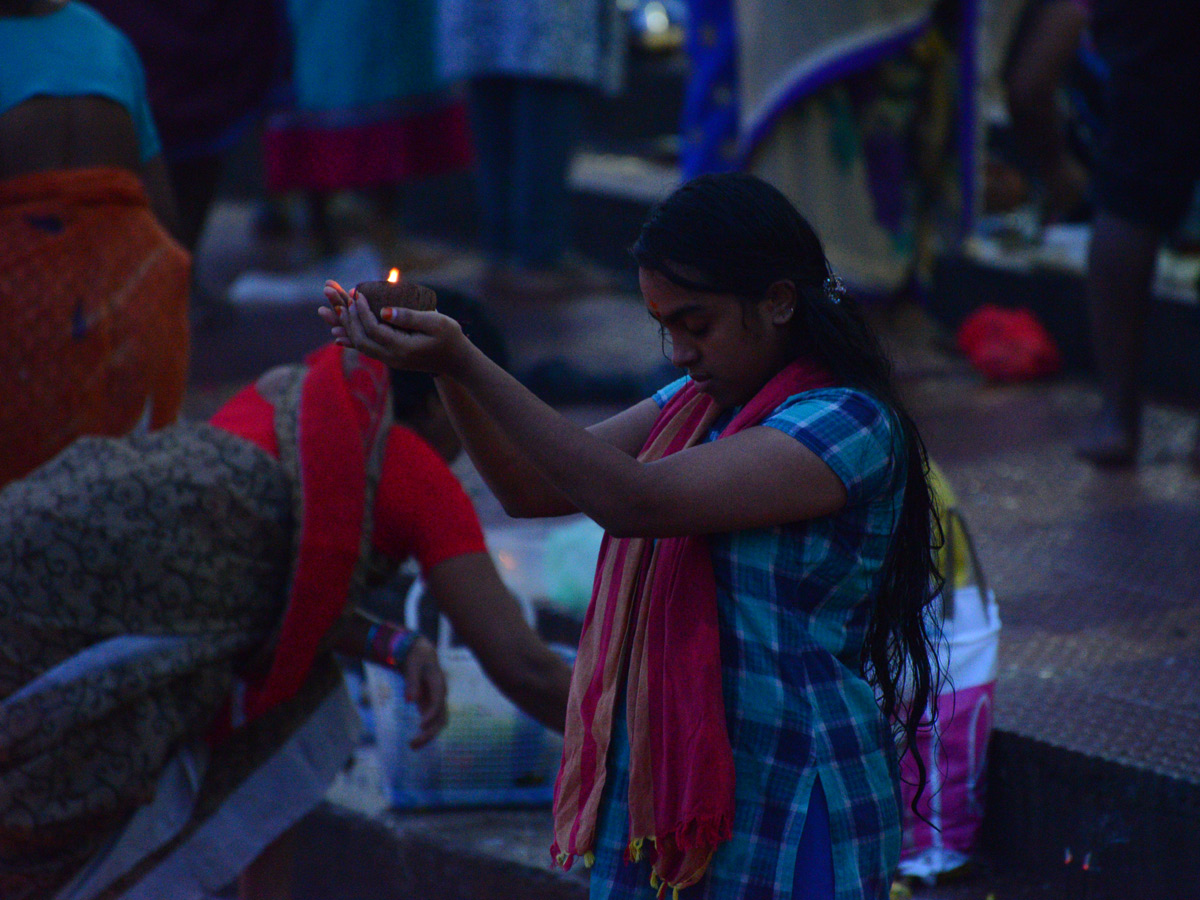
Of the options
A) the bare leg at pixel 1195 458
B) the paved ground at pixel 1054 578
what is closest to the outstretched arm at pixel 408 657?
the paved ground at pixel 1054 578

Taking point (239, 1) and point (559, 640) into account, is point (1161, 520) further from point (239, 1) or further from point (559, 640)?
point (239, 1)

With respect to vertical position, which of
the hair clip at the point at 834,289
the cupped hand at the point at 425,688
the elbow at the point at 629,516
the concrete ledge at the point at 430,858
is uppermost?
the hair clip at the point at 834,289

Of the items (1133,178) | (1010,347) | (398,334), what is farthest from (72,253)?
(1010,347)

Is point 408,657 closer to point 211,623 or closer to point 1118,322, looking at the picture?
point 211,623

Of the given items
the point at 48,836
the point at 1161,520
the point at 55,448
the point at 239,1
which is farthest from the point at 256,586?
the point at 239,1

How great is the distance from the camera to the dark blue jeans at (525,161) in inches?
257

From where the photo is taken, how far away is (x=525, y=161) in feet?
21.5

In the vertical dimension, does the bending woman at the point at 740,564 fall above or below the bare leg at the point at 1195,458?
above

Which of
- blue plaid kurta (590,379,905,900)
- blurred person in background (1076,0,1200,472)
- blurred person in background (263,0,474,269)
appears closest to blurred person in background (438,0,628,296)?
blurred person in background (263,0,474,269)

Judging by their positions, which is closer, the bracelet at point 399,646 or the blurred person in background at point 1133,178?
the bracelet at point 399,646

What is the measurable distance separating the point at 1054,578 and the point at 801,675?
1.94m

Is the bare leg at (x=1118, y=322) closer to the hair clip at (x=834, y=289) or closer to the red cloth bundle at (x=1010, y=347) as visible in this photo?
the red cloth bundle at (x=1010, y=347)

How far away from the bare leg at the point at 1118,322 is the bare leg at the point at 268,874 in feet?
8.39

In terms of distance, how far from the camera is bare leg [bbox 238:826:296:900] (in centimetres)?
278
